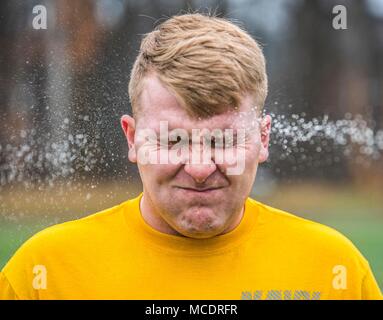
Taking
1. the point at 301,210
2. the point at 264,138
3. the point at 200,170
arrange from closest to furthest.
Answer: the point at 200,170
the point at 264,138
the point at 301,210

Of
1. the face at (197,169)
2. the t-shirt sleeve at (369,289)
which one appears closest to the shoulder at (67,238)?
the face at (197,169)

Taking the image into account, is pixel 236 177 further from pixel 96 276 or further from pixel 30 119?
pixel 30 119

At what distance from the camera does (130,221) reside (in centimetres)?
98

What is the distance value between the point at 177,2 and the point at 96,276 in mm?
2980

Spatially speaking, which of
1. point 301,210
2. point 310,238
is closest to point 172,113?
point 310,238

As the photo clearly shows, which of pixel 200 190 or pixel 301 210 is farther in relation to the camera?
pixel 301 210

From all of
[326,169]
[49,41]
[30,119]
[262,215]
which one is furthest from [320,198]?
[262,215]

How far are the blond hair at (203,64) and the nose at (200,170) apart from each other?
0.06 meters

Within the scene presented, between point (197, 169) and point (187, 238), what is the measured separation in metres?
0.12

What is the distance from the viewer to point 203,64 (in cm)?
89

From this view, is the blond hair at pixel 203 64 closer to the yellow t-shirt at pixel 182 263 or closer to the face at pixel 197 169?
the face at pixel 197 169

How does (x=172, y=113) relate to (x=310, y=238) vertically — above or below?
above

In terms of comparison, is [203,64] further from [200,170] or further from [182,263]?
[182,263]

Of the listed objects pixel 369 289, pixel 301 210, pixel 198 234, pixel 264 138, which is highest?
pixel 264 138
